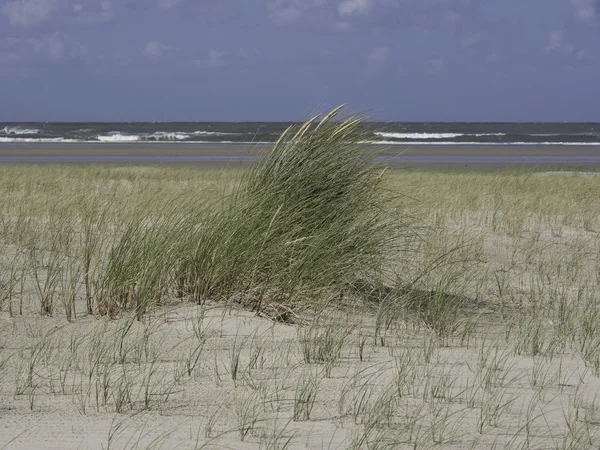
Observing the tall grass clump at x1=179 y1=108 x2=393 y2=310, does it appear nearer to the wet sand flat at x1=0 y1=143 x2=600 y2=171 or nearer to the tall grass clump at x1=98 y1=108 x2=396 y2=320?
the tall grass clump at x1=98 y1=108 x2=396 y2=320

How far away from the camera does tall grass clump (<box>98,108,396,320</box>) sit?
571 centimetres

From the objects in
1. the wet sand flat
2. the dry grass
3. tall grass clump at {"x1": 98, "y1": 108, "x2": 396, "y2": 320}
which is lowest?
the wet sand flat

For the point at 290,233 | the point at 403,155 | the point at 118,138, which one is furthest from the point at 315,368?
the point at 118,138

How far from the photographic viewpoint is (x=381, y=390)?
12.8 feet

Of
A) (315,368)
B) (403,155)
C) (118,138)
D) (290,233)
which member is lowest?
(118,138)

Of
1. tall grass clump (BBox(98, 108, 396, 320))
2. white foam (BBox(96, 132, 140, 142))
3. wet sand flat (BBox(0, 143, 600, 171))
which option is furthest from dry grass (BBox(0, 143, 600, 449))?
white foam (BBox(96, 132, 140, 142))

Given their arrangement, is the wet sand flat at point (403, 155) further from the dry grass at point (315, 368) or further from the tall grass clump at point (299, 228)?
the dry grass at point (315, 368)

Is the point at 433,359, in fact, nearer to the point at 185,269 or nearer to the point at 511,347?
the point at 511,347

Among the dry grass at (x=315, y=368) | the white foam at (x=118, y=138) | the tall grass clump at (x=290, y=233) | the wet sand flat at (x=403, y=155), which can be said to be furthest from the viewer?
the white foam at (x=118, y=138)

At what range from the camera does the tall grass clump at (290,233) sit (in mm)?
5715

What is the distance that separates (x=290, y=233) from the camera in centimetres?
598

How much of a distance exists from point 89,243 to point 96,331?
50.8 inches

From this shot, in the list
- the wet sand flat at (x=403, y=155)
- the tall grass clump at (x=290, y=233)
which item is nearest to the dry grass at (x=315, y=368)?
the tall grass clump at (x=290, y=233)

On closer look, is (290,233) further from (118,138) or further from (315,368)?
(118,138)
